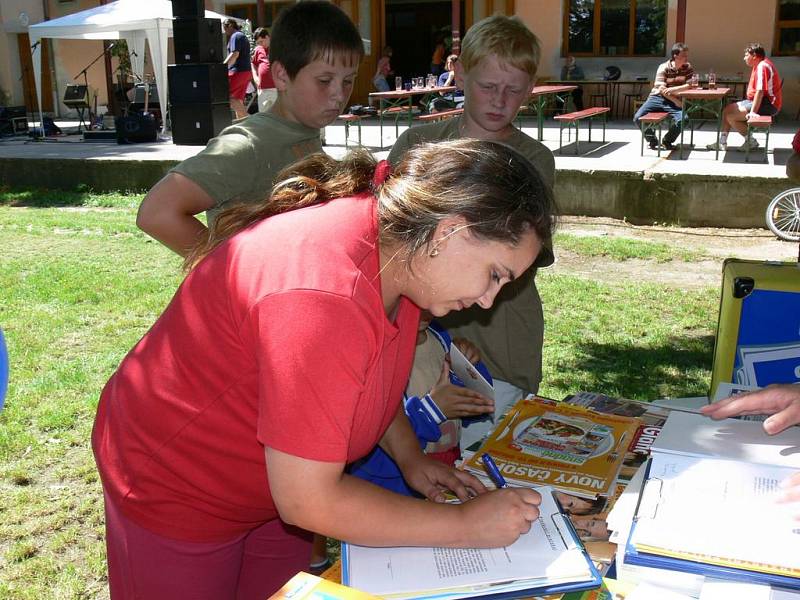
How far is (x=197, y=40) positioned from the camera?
690 cm

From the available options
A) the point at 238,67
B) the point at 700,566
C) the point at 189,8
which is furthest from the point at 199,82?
the point at 700,566

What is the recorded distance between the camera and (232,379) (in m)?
1.17

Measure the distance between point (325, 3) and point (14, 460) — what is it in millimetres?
2315

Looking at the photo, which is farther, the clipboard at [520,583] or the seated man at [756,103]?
the seated man at [756,103]

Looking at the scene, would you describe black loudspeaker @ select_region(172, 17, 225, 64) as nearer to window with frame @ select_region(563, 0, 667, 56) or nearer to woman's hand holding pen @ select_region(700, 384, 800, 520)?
woman's hand holding pen @ select_region(700, 384, 800, 520)

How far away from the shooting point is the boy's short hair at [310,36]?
2182mm

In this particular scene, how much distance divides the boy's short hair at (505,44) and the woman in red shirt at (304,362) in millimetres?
1473

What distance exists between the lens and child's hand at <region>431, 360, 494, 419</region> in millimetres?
1791

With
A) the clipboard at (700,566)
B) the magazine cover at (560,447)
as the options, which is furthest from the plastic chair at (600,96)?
the clipboard at (700,566)

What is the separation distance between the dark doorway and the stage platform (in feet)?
20.2

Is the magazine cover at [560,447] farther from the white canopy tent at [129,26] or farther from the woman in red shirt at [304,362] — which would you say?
the white canopy tent at [129,26]

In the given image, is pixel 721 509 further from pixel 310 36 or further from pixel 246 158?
pixel 310 36

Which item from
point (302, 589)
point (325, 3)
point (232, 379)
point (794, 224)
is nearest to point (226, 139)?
point (325, 3)

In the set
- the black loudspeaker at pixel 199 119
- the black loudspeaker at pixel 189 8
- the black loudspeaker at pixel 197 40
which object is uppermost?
the black loudspeaker at pixel 189 8
